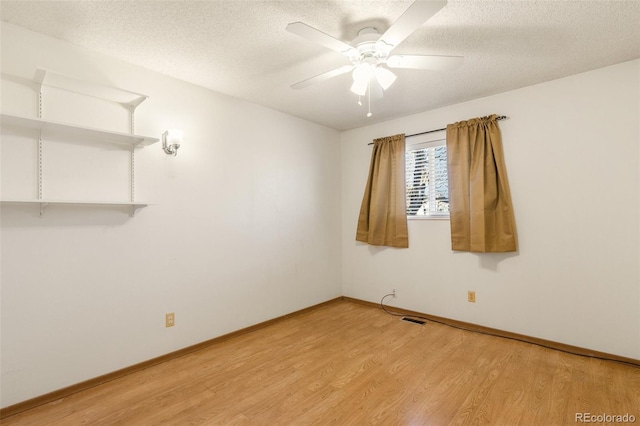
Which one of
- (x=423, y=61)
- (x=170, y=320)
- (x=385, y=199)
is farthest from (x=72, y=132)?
(x=385, y=199)

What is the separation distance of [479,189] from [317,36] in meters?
2.31

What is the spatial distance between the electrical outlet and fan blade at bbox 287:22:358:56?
94.5 inches

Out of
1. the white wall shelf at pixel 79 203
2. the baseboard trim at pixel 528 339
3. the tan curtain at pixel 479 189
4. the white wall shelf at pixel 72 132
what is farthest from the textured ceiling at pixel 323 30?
the baseboard trim at pixel 528 339

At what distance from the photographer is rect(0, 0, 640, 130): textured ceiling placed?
5.94 feet

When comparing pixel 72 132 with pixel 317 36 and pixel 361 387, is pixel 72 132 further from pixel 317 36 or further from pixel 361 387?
pixel 361 387

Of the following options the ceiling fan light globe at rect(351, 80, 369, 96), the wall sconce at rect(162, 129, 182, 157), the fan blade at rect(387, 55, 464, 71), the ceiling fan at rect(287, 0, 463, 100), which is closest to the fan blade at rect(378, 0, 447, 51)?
the ceiling fan at rect(287, 0, 463, 100)

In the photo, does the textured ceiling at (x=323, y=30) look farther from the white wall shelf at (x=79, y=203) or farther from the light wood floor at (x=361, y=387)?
the light wood floor at (x=361, y=387)

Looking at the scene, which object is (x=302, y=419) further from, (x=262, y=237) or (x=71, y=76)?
(x=71, y=76)

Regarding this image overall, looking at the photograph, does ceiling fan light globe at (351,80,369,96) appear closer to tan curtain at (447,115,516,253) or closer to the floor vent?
tan curtain at (447,115,516,253)

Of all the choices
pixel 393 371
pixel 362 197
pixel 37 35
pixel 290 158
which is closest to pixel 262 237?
pixel 290 158

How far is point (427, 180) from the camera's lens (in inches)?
143

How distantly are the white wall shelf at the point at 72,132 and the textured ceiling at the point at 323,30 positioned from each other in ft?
2.09

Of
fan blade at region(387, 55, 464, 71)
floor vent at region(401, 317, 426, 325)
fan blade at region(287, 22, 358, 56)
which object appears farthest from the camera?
floor vent at region(401, 317, 426, 325)

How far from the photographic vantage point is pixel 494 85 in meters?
2.92
